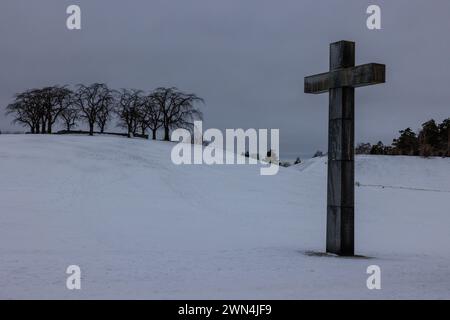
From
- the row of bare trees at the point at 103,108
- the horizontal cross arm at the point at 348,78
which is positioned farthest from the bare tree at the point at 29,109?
the horizontal cross arm at the point at 348,78

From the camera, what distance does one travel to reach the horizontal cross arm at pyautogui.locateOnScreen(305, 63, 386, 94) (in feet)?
40.7

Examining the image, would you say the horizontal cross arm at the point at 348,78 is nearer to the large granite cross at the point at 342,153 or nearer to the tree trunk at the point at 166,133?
the large granite cross at the point at 342,153

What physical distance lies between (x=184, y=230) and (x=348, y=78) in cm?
738

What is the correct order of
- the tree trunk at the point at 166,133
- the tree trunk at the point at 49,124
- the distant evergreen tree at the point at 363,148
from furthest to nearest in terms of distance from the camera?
the distant evergreen tree at the point at 363,148, the tree trunk at the point at 49,124, the tree trunk at the point at 166,133

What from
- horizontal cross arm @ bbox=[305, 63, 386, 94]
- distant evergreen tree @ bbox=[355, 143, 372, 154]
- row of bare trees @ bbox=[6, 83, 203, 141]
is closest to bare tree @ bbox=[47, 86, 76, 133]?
row of bare trees @ bbox=[6, 83, 203, 141]

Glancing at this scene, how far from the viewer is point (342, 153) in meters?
13.0

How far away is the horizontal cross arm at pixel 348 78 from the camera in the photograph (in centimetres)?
1242

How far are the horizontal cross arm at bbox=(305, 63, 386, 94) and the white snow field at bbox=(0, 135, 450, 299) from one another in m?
4.09

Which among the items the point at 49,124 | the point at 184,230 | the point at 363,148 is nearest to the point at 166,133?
the point at 49,124

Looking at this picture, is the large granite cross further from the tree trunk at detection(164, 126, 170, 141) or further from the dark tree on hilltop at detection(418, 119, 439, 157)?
the dark tree on hilltop at detection(418, 119, 439, 157)

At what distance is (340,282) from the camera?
9.26 m

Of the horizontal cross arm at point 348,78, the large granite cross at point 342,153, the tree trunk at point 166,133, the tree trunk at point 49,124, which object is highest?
the tree trunk at point 49,124

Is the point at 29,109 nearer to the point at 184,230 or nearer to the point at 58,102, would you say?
the point at 58,102
